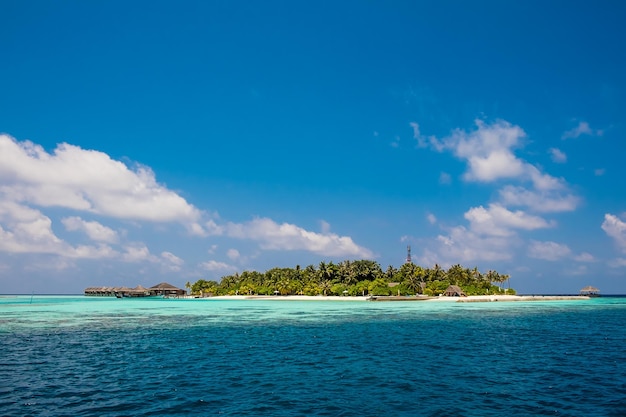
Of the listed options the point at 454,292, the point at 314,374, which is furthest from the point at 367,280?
the point at 314,374

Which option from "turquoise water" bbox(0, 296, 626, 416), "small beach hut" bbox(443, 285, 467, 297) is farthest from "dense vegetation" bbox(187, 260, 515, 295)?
"turquoise water" bbox(0, 296, 626, 416)

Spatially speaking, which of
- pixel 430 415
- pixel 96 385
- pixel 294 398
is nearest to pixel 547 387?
pixel 430 415

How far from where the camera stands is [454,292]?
131125mm

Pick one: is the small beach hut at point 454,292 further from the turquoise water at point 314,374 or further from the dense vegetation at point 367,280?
the turquoise water at point 314,374

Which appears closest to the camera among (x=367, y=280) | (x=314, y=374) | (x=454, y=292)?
(x=314, y=374)

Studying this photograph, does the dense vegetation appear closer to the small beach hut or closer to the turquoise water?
the small beach hut

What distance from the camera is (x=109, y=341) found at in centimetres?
3816

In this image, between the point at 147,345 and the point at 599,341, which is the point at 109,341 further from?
the point at 599,341

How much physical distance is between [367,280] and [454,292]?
1268 inches

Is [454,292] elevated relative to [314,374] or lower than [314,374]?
elevated

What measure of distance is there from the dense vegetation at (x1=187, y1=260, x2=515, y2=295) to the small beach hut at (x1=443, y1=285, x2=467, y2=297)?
2447 mm

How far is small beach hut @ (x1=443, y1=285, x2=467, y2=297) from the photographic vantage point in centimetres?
13062

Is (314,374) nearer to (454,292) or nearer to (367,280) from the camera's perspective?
(454,292)

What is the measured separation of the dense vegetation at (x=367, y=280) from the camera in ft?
454
